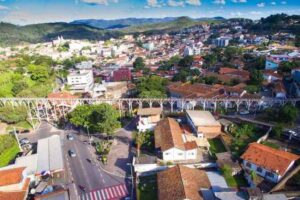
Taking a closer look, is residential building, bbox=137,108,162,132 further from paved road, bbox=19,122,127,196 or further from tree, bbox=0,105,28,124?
tree, bbox=0,105,28,124

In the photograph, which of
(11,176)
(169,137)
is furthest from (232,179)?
(11,176)

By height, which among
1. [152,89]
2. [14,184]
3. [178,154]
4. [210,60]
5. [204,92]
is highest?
[210,60]

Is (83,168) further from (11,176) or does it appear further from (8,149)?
(8,149)

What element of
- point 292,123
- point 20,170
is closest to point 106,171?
point 20,170

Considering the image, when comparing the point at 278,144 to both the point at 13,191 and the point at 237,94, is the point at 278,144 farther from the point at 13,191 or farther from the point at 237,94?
the point at 13,191

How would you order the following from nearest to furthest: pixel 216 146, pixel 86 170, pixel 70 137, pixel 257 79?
pixel 86 170 < pixel 216 146 < pixel 70 137 < pixel 257 79

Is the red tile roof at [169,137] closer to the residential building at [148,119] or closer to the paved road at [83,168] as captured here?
the residential building at [148,119]
